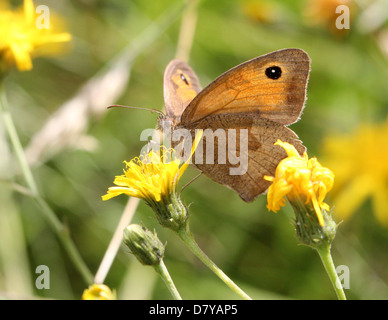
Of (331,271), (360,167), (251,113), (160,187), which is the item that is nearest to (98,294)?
(160,187)

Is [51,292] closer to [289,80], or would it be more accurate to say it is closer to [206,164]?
[206,164]

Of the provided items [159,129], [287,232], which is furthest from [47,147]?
[287,232]

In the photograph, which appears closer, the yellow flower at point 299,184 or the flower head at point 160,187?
the yellow flower at point 299,184

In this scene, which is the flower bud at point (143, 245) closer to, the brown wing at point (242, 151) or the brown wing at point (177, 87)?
the brown wing at point (242, 151)

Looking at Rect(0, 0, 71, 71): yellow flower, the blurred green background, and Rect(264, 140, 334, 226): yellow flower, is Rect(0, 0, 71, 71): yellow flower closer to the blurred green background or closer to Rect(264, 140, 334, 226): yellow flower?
the blurred green background

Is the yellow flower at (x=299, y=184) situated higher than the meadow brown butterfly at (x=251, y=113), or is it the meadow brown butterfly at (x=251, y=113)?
the meadow brown butterfly at (x=251, y=113)

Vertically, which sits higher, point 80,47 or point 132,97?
point 80,47

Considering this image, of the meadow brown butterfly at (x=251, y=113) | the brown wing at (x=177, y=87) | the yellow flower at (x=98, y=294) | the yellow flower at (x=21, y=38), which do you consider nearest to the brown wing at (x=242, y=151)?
the meadow brown butterfly at (x=251, y=113)
